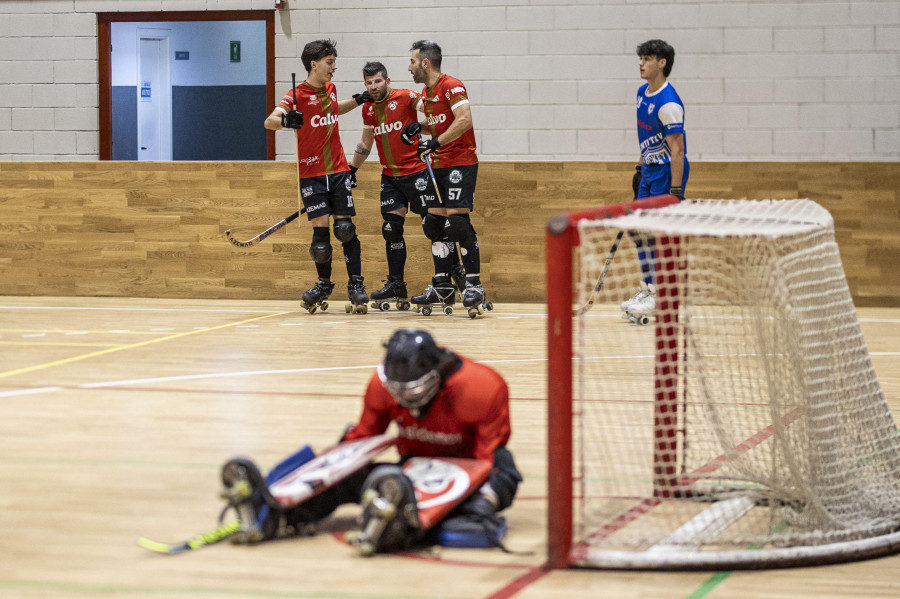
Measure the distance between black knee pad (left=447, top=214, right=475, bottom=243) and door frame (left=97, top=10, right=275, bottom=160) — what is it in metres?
3.51

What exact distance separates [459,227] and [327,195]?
115 cm

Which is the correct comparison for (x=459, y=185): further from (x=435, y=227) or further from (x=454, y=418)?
(x=454, y=418)

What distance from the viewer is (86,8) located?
1217cm

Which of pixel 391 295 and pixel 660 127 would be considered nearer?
pixel 660 127

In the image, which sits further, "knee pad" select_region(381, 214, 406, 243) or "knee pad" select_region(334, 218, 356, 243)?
"knee pad" select_region(381, 214, 406, 243)

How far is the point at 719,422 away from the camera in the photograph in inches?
156

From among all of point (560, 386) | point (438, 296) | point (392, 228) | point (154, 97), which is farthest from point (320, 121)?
point (560, 386)

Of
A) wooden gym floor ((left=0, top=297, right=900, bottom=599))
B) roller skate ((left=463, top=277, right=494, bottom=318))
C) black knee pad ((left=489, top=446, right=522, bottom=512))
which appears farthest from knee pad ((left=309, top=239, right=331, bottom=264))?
black knee pad ((left=489, top=446, right=522, bottom=512))

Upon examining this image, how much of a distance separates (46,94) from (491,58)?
182 inches

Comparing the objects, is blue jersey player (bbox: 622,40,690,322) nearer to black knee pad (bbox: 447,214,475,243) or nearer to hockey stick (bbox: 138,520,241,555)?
black knee pad (bbox: 447,214,475,243)

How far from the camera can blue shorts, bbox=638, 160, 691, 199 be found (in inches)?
334

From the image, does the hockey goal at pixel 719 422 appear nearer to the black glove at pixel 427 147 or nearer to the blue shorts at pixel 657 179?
the blue shorts at pixel 657 179

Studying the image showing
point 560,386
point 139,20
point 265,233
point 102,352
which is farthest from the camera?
point 139,20

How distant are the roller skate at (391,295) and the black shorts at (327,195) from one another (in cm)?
65
